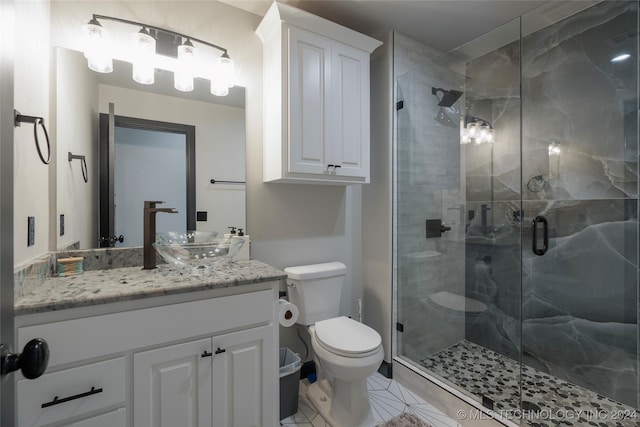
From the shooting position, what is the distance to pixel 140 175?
1566 millimetres

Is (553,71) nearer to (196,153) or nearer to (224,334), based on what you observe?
(196,153)

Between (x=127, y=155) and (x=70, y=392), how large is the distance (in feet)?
3.59

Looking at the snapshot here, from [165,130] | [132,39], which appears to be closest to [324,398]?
[165,130]

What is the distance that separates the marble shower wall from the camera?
1739 millimetres

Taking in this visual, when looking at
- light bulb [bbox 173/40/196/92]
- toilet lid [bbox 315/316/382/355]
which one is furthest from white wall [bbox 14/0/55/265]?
toilet lid [bbox 315/316/382/355]

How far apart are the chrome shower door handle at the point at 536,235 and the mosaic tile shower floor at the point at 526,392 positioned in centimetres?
86

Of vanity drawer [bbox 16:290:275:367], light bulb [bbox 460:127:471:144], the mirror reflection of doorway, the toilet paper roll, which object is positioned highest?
light bulb [bbox 460:127:471:144]

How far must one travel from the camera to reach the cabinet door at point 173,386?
1.08 m

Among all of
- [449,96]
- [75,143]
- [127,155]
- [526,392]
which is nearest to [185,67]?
[127,155]

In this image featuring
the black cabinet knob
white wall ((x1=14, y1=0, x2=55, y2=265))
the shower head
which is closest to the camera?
the black cabinet knob

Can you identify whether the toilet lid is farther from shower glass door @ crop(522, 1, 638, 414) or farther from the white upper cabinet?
shower glass door @ crop(522, 1, 638, 414)

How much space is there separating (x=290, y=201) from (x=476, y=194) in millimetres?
1519

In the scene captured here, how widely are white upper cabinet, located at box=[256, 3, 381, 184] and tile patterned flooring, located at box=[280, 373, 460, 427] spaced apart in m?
1.38

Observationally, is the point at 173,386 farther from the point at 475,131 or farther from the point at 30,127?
the point at 475,131
